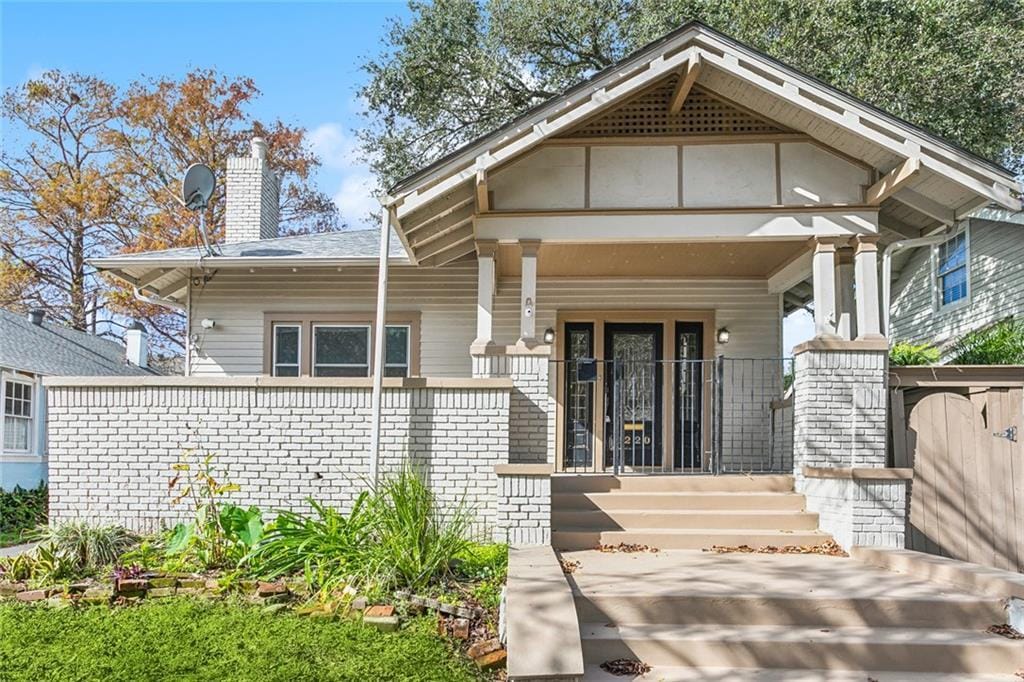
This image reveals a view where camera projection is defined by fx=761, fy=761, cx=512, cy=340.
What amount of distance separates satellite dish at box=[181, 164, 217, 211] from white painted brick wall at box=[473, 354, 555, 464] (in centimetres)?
456

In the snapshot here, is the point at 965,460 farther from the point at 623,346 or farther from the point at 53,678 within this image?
the point at 53,678

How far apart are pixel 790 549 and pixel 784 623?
1.87 m

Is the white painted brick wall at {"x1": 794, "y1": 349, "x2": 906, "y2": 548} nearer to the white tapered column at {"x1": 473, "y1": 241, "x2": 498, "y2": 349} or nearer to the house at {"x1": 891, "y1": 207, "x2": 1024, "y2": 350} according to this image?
the white tapered column at {"x1": 473, "y1": 241, "x2": 498, "y2": 349}

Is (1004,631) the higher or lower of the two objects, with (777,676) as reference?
higher

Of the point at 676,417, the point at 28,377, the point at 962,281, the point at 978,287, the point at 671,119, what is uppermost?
the point at 671,119

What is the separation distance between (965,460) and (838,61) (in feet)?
31.9

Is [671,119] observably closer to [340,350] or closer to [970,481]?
[970,481]

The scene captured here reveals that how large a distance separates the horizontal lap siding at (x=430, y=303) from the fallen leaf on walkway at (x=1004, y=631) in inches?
213

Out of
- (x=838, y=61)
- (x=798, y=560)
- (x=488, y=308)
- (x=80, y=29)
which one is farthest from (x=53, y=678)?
(x=838, y=61)

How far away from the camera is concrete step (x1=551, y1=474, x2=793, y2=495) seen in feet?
24.6

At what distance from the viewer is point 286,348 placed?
1030 cm

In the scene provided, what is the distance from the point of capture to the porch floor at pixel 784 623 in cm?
466

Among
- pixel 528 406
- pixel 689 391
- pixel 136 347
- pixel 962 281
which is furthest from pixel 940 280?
pixel 136 347

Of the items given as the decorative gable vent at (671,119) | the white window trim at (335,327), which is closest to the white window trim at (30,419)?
the white window trim at (335,327)
